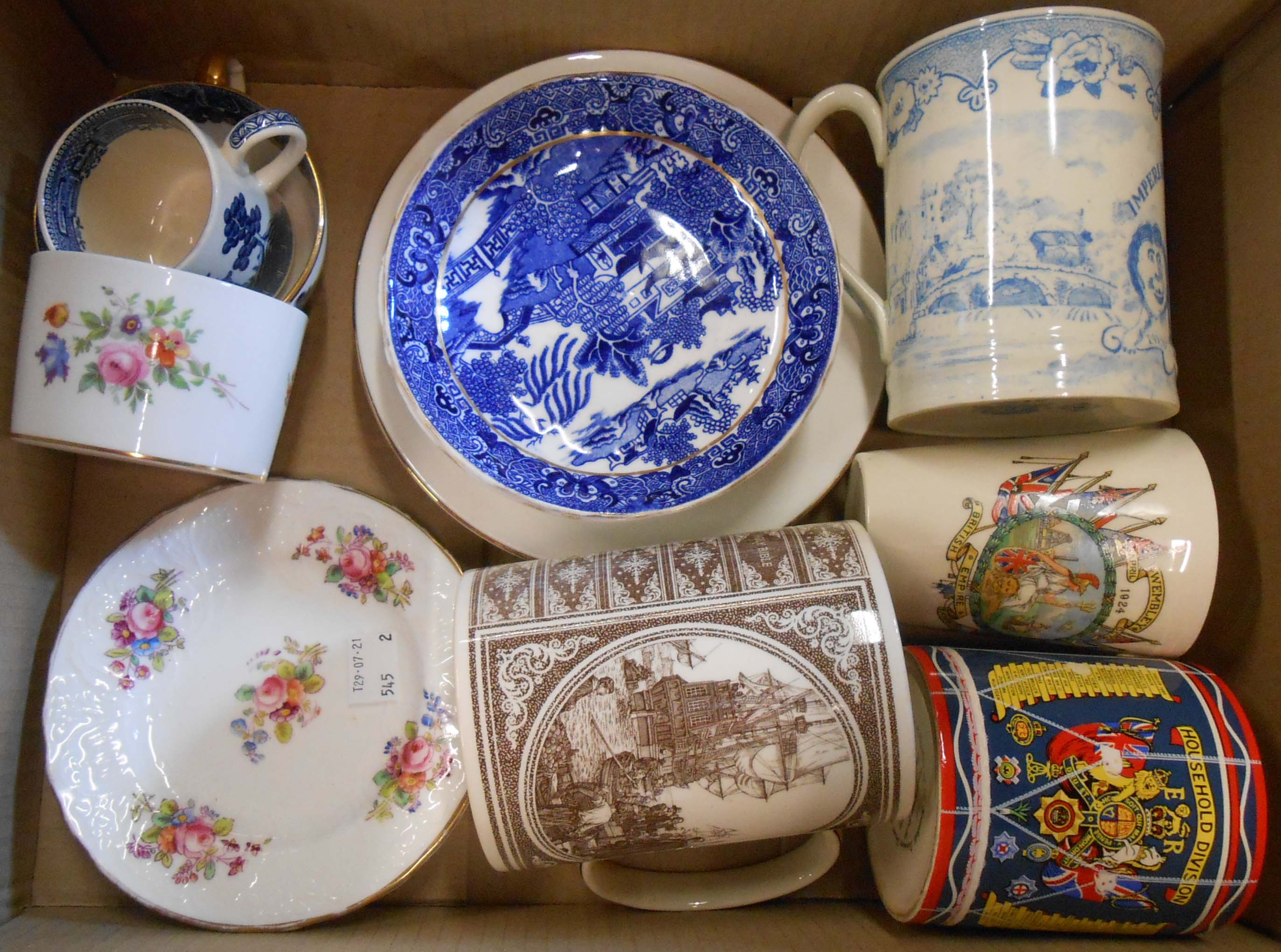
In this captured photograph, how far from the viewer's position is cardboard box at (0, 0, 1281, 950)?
585 mm

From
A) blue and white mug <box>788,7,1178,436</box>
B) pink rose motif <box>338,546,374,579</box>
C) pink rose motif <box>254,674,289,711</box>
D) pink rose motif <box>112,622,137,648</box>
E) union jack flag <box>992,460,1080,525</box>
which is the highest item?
blue and white mug <box>788,7,1178,436</box>

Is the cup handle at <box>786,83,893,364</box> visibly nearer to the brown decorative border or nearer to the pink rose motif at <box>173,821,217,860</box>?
the brown decorative border

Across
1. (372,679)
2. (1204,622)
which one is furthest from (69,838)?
(1204,622)

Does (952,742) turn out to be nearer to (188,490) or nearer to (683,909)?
(683,909)

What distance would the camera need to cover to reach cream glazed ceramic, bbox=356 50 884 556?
64cm

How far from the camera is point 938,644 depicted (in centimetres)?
68

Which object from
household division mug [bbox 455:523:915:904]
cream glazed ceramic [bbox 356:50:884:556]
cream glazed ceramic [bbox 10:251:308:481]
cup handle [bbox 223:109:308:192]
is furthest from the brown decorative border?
cup handle [bbox 223:109:308:192]

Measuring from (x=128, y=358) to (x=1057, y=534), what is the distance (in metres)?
0.61

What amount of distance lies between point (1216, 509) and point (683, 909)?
0.48 meters

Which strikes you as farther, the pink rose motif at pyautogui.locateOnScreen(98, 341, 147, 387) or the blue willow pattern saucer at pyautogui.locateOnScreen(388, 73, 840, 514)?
the blue willow pattern saucer at pyautogui.locateOnScreen(388, 73, 840, 514)

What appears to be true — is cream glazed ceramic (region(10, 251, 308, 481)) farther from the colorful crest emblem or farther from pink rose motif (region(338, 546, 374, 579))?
the colorful crest emblem

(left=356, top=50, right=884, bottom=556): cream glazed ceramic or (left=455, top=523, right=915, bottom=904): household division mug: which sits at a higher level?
(left=356, top=50, right=884, bottom=556): cream glazed ceramic

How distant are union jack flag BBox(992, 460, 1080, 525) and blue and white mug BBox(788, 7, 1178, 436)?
0.07m

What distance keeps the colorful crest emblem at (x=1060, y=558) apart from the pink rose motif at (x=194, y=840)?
1.89 ft
